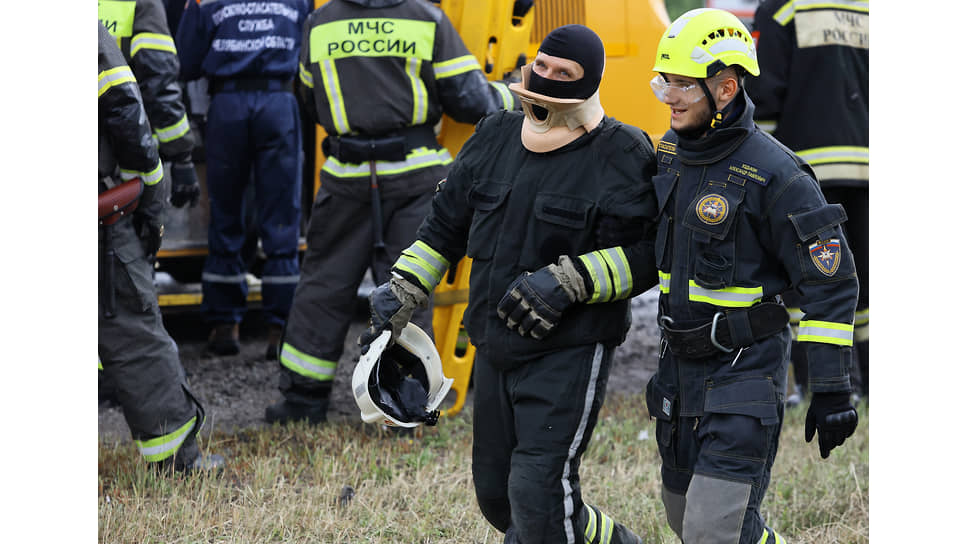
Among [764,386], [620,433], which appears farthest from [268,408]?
[764,386]

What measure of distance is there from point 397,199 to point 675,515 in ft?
7.60

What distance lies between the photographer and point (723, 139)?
9.92ft

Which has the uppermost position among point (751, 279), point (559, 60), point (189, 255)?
point (559, 60)

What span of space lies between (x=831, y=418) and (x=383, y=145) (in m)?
2.69

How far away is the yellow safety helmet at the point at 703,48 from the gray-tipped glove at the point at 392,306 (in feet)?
3.43

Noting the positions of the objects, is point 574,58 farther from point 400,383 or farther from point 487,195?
point 400,383

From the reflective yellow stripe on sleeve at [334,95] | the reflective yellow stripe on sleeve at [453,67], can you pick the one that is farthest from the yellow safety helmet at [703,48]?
the reflective yellow stripe on sleeve at [334,95]

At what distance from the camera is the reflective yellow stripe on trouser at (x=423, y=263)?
347cm

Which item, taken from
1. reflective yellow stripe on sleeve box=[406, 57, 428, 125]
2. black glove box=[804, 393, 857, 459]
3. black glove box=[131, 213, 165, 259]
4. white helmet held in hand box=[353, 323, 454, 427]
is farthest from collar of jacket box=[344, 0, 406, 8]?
black glove box=[804, 393, 857, 459]

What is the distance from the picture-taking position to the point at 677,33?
9.93 feet

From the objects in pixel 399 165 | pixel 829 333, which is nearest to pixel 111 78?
pixel 399 165

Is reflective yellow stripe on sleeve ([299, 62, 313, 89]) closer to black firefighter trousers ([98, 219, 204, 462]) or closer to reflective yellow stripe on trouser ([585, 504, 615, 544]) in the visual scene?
black firefighter trousers ([98, 219, 204, 462])

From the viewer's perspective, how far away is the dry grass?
395 cm

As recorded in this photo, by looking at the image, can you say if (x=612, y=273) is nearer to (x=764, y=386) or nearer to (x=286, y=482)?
(x=764, y=386)
